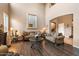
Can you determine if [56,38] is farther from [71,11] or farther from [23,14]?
[23,14]

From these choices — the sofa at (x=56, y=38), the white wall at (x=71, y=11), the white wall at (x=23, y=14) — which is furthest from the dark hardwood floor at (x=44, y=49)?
the white wall at (x=23, y=14)

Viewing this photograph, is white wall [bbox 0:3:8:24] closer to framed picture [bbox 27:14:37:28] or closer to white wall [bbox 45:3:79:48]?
framed picture [bbox 27:14:37:28]

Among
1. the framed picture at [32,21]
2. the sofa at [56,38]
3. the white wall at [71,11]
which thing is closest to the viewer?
the white wall at [71,11]

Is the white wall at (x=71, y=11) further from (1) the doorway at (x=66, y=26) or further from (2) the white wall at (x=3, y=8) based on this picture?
(2) the white wall at (x=3, y=8)

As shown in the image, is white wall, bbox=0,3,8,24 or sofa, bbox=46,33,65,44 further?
sofa, bbox=46,33,65,44

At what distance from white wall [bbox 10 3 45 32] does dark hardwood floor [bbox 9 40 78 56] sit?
1.40 ft

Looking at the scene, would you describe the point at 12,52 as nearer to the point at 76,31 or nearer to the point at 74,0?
the point at 76,31

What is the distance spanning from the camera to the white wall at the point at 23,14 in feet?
12.3

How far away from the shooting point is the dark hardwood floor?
3.62 m

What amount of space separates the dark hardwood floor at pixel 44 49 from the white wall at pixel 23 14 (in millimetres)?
428

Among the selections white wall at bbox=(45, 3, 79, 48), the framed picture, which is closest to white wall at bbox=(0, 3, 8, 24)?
the framed picture

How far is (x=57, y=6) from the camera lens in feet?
12.1

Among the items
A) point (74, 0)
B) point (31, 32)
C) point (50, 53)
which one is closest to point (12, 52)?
point (31, 32)

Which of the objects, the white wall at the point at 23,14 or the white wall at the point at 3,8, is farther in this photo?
the white wall at the point at 23,14
